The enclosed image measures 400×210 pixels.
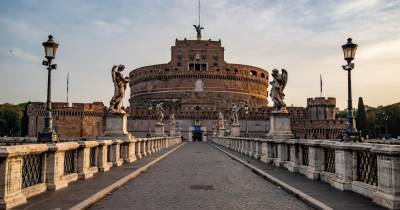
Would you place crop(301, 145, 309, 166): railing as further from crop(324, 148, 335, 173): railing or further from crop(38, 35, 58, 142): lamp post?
crop(38, 35, 58, 142): lamp post

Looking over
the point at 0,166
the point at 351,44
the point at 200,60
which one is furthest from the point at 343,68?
the point at 200,60

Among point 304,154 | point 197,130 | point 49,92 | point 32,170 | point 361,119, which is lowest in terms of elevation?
point 32,170

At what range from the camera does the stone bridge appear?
291 inches

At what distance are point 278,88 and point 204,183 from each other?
9718mm

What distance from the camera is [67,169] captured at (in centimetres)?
1120

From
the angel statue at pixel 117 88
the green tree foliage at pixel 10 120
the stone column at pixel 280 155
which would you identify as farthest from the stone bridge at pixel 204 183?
the green tree foliage at pixel 10 120

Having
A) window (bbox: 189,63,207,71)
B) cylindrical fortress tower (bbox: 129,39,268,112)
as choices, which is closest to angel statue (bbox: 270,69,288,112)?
cylindrical fortress tower (bbox: 129,39,268,112)

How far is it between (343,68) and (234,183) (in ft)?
22.8

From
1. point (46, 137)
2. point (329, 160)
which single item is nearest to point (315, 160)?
point (329, 160)

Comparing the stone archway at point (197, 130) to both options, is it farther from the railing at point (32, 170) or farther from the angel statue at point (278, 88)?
the railing at point (32, 170)

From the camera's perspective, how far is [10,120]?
313 ft

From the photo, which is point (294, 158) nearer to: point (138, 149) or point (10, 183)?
point (10, 183)

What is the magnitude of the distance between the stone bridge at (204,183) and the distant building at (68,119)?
70.8 meters

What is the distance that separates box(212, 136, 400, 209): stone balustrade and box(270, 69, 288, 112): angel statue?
491 centimetres
